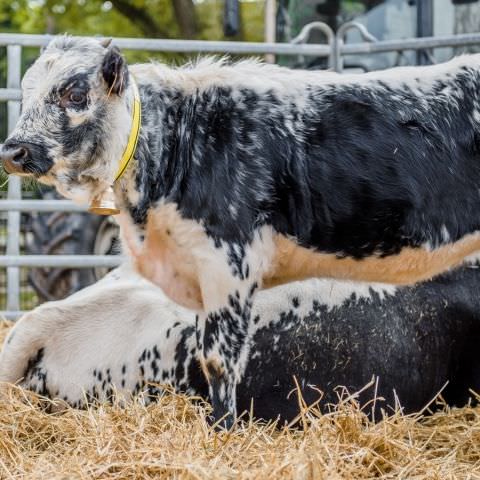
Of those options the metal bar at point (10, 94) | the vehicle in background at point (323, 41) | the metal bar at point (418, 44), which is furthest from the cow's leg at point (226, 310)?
the vehicle in background at point (323, 41)

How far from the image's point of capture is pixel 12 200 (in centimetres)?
543

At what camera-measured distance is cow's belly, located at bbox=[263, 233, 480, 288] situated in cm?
334

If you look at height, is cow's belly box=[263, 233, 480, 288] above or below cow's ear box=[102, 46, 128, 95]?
below

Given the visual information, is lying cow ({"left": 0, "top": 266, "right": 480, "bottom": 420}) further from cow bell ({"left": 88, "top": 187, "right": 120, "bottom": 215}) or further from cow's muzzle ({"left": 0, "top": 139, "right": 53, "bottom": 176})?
cow's muzzle ({"left": 0, "top": 139, "right": 53, "bottom": 176})

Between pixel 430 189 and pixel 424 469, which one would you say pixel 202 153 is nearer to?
pixel 430 189

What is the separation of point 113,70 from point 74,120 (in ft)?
0.67

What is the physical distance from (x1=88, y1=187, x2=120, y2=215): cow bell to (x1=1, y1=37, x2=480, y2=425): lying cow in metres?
0.01

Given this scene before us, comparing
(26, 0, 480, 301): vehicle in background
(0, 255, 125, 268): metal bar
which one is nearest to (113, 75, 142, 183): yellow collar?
(0, 255, 125, 268): metal bar

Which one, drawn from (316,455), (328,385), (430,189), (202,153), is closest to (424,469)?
(316,455)

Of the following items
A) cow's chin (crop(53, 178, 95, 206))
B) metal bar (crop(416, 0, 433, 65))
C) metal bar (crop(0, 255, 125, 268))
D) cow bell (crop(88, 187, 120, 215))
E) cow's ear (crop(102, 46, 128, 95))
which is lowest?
metal bar (crop(0, 255, 125, 268))

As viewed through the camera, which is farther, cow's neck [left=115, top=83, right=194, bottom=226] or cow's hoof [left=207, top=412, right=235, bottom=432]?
cow's neck [left=115, top=83, right=194, bottom=226]

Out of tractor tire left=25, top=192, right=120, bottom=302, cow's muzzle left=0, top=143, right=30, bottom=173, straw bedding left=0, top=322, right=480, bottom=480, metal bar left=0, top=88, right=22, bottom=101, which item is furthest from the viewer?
tractor tire left=25, top=192, right=120, bottom=302

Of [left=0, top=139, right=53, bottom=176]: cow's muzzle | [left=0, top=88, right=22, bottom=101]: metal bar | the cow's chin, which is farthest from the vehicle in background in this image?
[left=0, top=139, right=53, bottom=176]: cow's muzzle

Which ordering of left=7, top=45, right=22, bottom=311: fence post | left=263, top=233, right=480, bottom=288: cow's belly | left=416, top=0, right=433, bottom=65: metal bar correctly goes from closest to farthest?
left=263, top=233, right=480, bottom=288: cow's belly < left=7, top=45, right=22, bottom=311: fence post < left=416, top=0, right=433, bottom=65: metal bar
